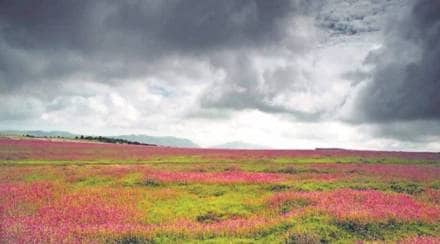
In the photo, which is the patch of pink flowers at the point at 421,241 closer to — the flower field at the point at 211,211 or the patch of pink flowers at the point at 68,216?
the flower field at the point at 211,211

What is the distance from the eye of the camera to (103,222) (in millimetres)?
11320

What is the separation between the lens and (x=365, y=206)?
13.2 metres

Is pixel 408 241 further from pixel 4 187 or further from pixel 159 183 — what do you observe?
pixel 4 187

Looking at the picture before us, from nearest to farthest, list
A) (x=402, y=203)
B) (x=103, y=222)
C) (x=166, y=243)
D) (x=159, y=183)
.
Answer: (x=166, y=243) → (x=103, y=222) → (x=402, y=203) → (x=159, y=183)

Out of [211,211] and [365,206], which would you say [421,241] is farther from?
[211,211]

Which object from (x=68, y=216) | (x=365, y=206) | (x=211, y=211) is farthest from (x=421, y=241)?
(x=68, y=216)

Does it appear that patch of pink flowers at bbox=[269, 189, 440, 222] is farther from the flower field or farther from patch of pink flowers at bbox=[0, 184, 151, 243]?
patch of pink flowers at bbox=[0, 184, 151, 243]

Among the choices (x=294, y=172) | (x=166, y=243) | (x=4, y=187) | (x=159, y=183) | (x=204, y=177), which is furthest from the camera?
(x=294, y=172)

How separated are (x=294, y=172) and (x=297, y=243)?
16.9 meters

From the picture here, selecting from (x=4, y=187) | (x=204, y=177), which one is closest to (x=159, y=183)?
(x=204, y=177)

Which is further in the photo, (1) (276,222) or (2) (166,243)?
(1) (276,222)

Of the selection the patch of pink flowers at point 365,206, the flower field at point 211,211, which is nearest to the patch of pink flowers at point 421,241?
the flower field at point 211,211

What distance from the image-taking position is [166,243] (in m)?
9.57

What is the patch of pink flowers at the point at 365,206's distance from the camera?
11.8 metres
